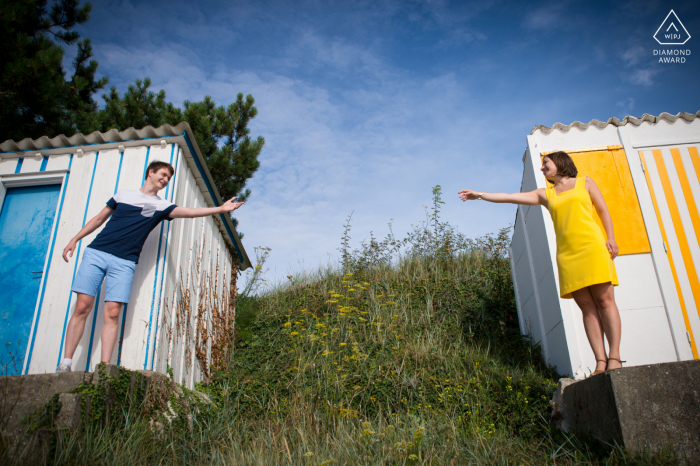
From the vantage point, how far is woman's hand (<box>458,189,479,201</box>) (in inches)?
131

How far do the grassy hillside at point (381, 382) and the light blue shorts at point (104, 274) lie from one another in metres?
1.07

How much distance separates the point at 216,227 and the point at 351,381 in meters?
3.09

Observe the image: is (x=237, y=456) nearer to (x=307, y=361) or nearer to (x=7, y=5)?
(x=307, y=361)

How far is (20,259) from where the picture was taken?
13.8ft

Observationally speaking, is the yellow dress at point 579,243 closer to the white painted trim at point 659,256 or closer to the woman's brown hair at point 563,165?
the woman's brown hair at point 563,165

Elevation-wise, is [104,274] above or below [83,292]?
above

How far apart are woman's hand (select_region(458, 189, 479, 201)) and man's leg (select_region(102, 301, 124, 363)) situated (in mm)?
3100

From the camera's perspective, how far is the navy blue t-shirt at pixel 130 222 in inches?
135

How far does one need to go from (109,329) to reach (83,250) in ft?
3.99

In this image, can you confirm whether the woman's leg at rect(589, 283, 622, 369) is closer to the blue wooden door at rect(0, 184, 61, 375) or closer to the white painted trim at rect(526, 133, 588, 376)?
the white painted trim at rect(526, 133, 588, 376)

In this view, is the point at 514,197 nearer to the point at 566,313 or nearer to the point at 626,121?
the point at 566,313

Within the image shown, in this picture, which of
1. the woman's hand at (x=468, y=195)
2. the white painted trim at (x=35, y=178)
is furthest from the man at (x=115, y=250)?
the woman's hand at (x=468, y=195)

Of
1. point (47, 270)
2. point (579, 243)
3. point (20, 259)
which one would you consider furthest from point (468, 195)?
point (20, 259)

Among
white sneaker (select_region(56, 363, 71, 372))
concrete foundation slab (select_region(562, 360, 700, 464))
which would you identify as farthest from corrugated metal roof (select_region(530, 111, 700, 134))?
white sneaker (select_region(56, 363, 71, 372))
